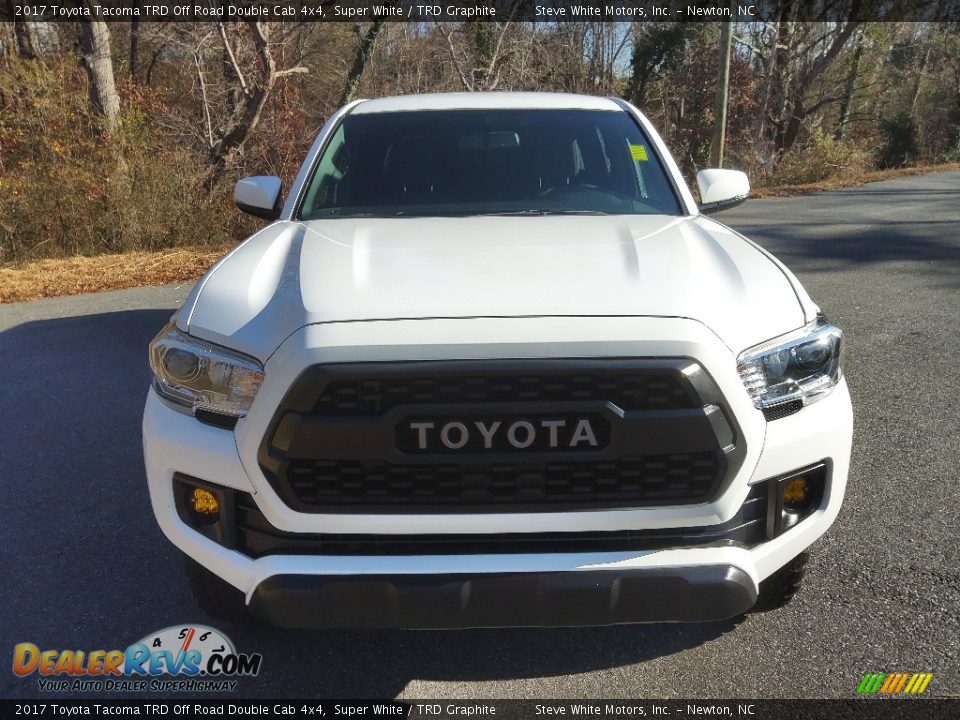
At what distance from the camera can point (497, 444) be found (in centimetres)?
204

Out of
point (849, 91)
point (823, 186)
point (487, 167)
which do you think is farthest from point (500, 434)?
point (849, 91)

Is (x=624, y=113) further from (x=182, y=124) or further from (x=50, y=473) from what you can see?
(x=182, y=124)

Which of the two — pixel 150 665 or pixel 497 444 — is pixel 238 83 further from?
pixel 497 444

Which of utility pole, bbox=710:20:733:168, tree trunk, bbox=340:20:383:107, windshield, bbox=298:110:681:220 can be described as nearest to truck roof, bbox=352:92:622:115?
windshield, bbox=298:110:681:220

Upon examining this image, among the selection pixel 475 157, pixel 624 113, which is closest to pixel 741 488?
pixel 475 157

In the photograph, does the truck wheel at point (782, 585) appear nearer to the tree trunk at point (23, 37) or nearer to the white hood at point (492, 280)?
the white hood at point (492, 280)

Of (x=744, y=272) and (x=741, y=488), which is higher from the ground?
(x=744, y=272)

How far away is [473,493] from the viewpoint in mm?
2076

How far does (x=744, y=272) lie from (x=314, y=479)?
56.3 inches

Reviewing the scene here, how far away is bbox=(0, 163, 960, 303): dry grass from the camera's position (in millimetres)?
8539

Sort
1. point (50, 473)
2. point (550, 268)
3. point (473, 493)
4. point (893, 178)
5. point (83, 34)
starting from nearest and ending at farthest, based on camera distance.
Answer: point (473, 493)
point (550, 268)
point (50, 473)
point (83, 34)
point (893, 178)

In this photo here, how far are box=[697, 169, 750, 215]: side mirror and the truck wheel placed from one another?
6.12 ft

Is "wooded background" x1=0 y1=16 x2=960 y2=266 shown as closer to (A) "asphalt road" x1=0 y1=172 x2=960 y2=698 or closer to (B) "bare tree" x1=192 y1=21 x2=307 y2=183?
(B) "bare tree" x1=192 y1=21 x2=307 y2=183

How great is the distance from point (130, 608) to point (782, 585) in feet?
7.15
